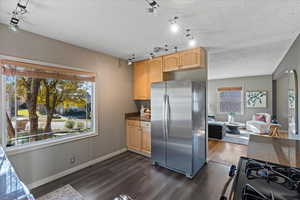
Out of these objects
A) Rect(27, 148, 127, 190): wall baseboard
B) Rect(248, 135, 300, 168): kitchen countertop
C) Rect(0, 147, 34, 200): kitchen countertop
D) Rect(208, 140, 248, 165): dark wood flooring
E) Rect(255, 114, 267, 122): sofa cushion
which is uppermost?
Rect(248, 135, 300, 168): kitchen countertop

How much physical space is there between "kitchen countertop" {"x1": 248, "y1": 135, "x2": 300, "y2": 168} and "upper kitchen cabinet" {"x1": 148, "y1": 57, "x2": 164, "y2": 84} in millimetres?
2255

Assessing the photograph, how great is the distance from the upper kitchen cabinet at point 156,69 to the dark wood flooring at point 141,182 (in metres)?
2.03

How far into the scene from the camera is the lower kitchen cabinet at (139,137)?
11.0 ft

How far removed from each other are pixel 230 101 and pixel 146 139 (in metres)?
6.23

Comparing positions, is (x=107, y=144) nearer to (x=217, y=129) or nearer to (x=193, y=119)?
(x=193, y=119)

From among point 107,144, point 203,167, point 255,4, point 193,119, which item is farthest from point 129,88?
point 255,4

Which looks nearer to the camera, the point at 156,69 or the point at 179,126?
the point at 179,126

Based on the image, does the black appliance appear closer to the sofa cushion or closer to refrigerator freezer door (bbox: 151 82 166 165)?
refrigerator freezer door (bbox: 151 82 166 165)

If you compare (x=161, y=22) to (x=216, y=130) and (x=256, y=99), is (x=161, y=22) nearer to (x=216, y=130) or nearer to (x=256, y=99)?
(x=216, y=130)

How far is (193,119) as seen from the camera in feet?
8.17

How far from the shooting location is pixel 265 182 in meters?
0.82

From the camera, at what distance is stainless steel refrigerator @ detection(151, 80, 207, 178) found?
2482 mm

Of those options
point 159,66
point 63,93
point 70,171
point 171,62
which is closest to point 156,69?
point 159,66

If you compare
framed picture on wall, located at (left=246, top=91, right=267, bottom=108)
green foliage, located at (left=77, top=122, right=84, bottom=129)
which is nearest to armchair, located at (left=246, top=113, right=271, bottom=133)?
framed picture on wall, located at (left=246, top=91, right=267, bottom=108)
